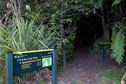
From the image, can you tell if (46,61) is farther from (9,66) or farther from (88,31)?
(88,31)

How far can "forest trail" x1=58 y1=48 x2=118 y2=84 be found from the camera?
645cm

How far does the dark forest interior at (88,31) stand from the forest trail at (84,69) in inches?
93.4

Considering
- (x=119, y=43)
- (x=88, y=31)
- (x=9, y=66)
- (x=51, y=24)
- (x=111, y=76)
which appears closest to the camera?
(x=9, y=66)

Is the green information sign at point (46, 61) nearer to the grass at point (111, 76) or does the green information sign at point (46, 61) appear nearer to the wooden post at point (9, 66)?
the wooden post at point (9, 66)

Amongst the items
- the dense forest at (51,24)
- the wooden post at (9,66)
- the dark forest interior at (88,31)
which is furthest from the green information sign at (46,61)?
the dark forest interior at (88,31)

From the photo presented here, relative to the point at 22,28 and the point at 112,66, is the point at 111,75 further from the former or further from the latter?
the point at 22,28

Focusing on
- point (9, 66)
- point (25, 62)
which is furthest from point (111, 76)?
point (9, 66)

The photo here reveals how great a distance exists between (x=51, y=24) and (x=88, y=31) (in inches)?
194

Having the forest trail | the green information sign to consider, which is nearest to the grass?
the forest trail

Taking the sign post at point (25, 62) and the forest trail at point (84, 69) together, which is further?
the forest trail at point (84, 69)

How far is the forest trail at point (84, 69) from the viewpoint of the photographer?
6.45 meters

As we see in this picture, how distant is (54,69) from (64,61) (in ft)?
10.3

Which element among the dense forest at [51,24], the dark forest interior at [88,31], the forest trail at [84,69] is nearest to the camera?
the dense forest at [51,24]

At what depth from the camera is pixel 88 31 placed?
12.0 meters
